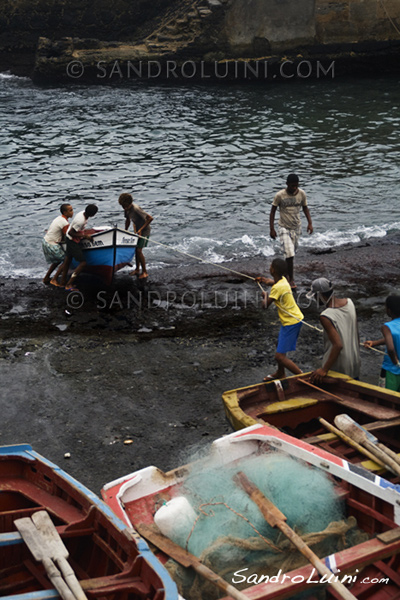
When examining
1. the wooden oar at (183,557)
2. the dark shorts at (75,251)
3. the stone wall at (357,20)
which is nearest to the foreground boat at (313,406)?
the wooden oar at (183,557)

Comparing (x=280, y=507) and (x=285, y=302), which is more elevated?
(x=285, y=302)

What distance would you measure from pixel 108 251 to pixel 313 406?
6.27 metres

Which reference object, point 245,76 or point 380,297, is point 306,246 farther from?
point 245,76

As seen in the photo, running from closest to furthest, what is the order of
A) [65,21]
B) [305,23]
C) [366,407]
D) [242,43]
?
[366,407] < [305,23] < [242,43] < [65,21]

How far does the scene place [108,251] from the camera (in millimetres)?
12422

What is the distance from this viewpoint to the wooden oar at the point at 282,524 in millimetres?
4406

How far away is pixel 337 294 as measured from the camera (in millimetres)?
12070

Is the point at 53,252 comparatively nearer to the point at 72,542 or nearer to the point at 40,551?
the point at 72,542

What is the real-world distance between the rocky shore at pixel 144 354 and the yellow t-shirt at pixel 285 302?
134cm

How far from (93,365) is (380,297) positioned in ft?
18.4

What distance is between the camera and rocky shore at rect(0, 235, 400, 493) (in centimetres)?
786

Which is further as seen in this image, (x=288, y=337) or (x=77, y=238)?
(x=77, y=238)

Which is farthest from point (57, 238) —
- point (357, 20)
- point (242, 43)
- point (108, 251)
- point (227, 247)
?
point (357, 20)

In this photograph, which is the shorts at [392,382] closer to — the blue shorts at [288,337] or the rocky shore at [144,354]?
the blue shorts at [288,337]
